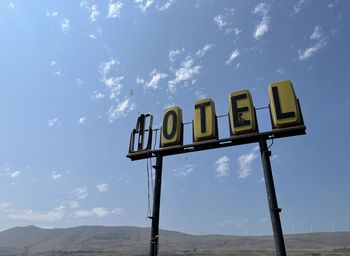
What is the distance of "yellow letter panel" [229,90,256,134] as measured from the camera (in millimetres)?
15305

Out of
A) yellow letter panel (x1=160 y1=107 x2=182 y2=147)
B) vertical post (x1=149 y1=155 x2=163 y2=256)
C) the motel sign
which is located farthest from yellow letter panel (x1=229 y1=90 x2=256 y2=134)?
vertical post (x1=149 y1=155 x2=163 y2=256)

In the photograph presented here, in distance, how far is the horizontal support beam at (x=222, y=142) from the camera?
47.9 feet

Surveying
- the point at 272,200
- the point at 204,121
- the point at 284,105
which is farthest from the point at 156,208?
the point at 284,105

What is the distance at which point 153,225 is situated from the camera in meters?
16.3

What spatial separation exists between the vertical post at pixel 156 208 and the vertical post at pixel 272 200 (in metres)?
5.22

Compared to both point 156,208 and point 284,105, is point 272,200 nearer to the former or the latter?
point 284,105

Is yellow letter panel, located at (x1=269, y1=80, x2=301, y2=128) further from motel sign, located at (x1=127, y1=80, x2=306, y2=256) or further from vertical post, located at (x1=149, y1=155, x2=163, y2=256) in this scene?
vertical post, located at (x1=149, y1=155, x2=163, y2=256)

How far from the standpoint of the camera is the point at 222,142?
52.4 ft

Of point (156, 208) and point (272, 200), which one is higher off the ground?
point (156, 208)

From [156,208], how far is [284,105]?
297 inches

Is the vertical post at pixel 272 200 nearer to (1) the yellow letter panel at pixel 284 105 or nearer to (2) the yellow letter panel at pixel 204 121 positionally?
(1) the yellow letter panel at pixel 284 105

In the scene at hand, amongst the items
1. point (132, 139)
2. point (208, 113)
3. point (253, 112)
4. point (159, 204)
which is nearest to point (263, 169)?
point (253, 112)

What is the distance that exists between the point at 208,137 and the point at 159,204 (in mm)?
4015

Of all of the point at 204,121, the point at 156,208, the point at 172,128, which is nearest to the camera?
the point at 204,121
